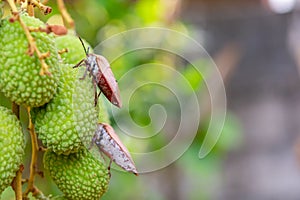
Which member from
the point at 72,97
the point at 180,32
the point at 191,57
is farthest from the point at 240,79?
the point at 72,97

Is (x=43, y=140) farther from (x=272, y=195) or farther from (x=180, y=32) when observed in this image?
(x=272, y=195)

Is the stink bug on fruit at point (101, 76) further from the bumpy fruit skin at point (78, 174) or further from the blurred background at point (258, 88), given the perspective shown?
the blurred background at point (258, 88)

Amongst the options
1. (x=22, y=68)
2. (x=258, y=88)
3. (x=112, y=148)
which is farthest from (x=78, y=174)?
(x=258, y=88)

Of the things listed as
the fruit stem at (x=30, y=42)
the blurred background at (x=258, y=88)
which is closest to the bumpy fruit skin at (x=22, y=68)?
the fruit stem at (x=30, y=42)

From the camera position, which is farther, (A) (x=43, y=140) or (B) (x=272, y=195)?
(B) (x=272, y=195)

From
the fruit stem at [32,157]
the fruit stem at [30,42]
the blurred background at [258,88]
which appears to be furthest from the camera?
the blurred background at [258,88]

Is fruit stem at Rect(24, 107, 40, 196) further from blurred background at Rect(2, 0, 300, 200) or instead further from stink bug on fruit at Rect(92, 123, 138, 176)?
blurred background at Rect(2, 0, 300, 200)

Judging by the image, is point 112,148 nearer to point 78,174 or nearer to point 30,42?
point 78,174
